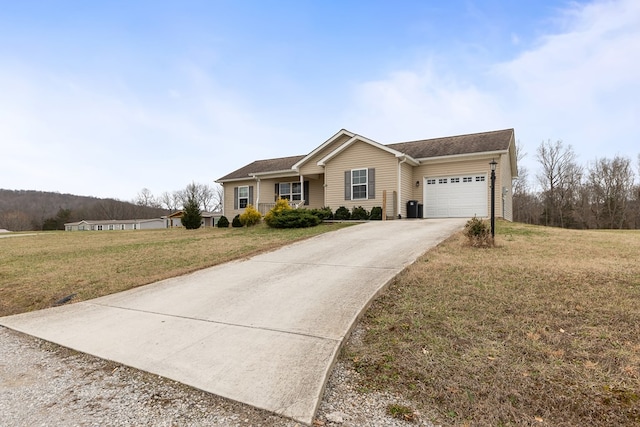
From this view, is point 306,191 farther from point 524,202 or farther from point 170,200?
point 170,200

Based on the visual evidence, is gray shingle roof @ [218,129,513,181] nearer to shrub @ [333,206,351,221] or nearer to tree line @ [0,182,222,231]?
shrub @ [333,206,351,221]

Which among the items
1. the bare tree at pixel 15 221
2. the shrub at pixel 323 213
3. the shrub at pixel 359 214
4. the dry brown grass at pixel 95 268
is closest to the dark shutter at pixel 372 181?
the shrub at pixel 359 214

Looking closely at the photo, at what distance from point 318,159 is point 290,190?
333cm

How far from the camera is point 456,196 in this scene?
51.9 feet

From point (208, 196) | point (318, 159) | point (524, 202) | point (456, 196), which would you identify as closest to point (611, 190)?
point (524, 202)

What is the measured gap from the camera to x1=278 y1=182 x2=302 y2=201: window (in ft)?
68.5

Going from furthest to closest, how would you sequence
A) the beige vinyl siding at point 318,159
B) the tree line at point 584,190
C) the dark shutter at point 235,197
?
the tree line at point 584,190 < the dark shutter at point 235,197 < the beige vinyl siding at point 318,159

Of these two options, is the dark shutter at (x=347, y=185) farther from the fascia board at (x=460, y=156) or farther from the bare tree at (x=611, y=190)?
the bare tree at (x=611, y=190)

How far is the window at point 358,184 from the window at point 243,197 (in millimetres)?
8817

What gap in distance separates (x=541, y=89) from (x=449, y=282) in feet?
46.3

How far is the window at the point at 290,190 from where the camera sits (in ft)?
68.5

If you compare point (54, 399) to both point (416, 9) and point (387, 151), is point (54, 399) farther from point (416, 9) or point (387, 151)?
point (387, 151)

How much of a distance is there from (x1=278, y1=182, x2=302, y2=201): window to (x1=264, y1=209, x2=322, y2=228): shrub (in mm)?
6143

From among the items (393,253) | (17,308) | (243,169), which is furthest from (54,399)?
(243,169)
